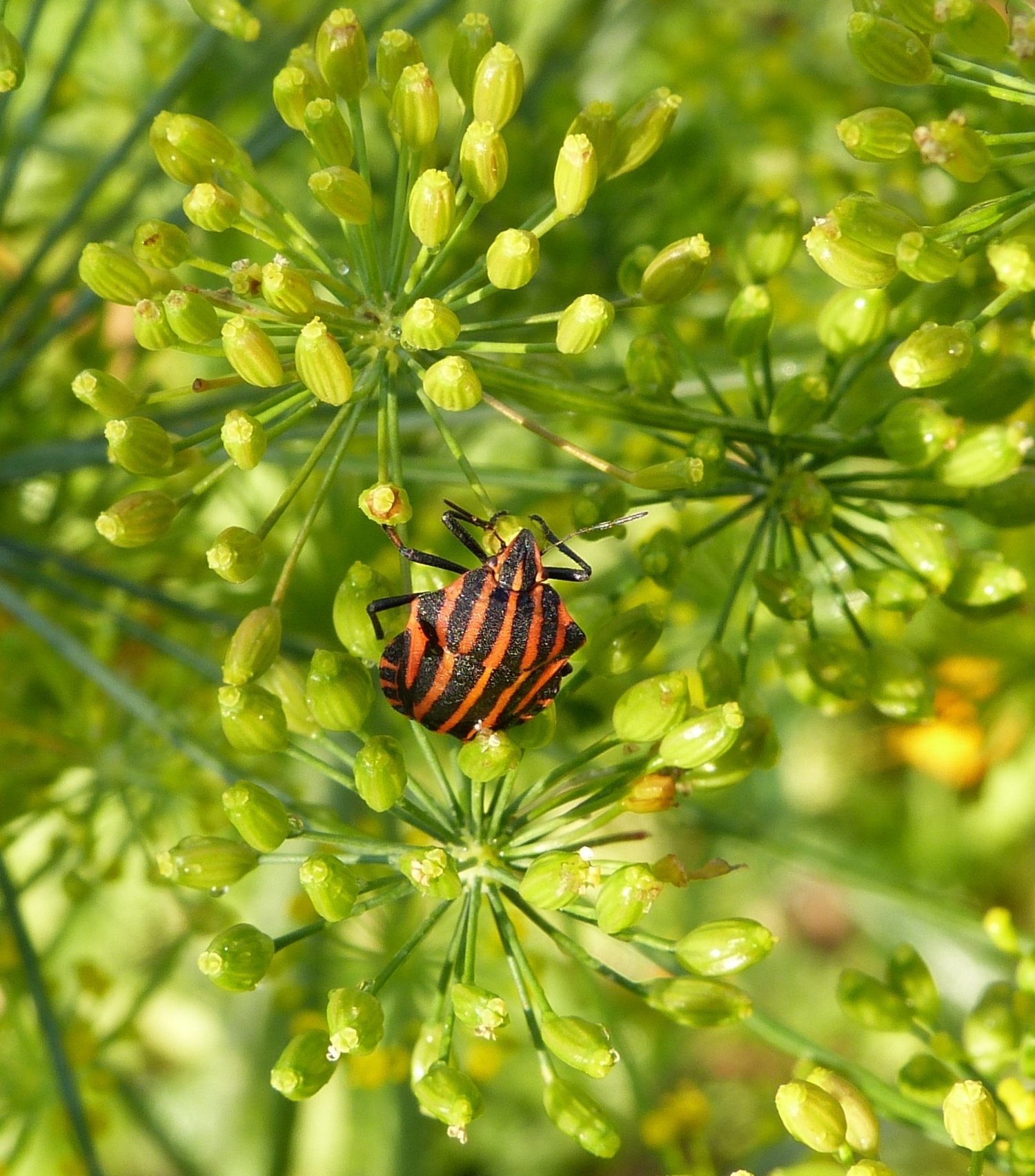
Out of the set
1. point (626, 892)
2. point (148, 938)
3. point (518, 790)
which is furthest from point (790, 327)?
point (148, 938)

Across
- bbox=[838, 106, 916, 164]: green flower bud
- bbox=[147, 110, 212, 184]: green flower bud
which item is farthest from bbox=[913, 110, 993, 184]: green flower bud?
bbox=[147, 110, 212, 184]: green flower bud

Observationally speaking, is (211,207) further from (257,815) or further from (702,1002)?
(702,1002)

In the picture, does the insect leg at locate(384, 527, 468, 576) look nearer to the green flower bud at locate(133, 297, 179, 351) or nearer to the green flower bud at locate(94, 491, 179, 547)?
the green flower bud at locate(94, 491, 179, 547)

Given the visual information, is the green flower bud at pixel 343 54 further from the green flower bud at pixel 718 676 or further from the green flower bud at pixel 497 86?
the green flower bud at pixel 718 676

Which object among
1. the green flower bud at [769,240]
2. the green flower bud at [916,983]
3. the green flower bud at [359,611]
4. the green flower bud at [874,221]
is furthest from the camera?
the green flower bud at [916,983]

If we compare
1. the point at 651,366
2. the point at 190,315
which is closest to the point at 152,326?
the point at 190,315

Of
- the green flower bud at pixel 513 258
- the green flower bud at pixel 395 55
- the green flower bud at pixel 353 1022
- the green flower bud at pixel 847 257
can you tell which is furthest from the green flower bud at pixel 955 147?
the green flower bud at pixel 353 1022
